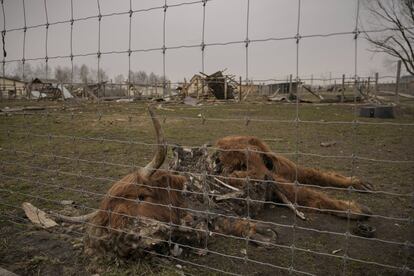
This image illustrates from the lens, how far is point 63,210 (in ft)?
15.3

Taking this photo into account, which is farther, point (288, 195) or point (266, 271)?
point (288, 195)

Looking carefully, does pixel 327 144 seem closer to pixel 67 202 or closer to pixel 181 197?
pixel 181 197

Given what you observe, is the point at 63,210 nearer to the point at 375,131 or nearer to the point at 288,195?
the point at 288,195

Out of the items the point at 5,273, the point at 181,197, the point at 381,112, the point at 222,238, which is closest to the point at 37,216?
the point at 5,273

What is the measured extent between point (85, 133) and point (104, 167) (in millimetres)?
5238

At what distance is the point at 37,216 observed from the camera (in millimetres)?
4344

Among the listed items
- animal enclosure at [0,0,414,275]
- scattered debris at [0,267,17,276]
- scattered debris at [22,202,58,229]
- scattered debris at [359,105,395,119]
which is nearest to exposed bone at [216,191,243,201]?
animal enclosure at [0,0,414,275]

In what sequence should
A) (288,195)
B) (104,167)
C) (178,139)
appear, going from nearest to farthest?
(288,195) → (104,167) → (178,139)

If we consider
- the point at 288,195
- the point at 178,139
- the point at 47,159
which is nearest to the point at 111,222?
the point at 288,195

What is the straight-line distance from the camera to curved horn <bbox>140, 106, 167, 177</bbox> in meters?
3.20

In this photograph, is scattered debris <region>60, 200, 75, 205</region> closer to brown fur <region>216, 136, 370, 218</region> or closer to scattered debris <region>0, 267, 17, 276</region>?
scattered debris <region>0, 267, 17, 276</region>

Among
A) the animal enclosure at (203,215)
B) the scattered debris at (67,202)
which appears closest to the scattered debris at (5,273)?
the animal enclosure at (203,215)

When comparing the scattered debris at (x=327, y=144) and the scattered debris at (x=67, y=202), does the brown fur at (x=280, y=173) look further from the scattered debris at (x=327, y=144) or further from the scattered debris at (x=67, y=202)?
the scattered debris at (x=327, y=144)

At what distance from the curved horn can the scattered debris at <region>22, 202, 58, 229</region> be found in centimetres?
155
